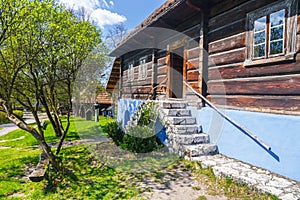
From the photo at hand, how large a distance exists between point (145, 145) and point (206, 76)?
8.24ft

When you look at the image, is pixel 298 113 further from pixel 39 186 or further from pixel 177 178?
pixel 39 186

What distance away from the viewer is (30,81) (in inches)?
262

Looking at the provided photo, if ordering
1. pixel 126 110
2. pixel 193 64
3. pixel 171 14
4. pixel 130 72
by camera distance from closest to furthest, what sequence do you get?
pixel 193 64
pixel 171 14
pixel 126 110
pixel 130 72

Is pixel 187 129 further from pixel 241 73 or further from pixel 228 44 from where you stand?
pixel 228 44

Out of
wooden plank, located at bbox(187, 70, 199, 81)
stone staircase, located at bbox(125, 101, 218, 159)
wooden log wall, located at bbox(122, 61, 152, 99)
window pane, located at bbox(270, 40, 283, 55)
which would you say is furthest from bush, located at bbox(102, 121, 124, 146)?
window pane, located at bbox(270, 40, 283, 55)

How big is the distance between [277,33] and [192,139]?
280cm

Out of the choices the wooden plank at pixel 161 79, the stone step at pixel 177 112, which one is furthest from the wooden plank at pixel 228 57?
the wooden plank at pixel 161 79

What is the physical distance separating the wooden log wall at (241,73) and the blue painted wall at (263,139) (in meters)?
0.22

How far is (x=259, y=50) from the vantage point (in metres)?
4.09

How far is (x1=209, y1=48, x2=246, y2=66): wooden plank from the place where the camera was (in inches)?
175

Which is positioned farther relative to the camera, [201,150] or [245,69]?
[201,150]

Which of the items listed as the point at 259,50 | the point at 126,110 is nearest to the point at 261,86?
the point at 259,50

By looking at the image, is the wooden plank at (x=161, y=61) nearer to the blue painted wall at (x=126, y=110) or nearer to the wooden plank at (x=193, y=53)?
the wooden plank at (x=193, y=53)

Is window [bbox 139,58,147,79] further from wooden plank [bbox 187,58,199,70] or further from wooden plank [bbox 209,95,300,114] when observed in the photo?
wooden plank [bbox 209,95,300,114]
